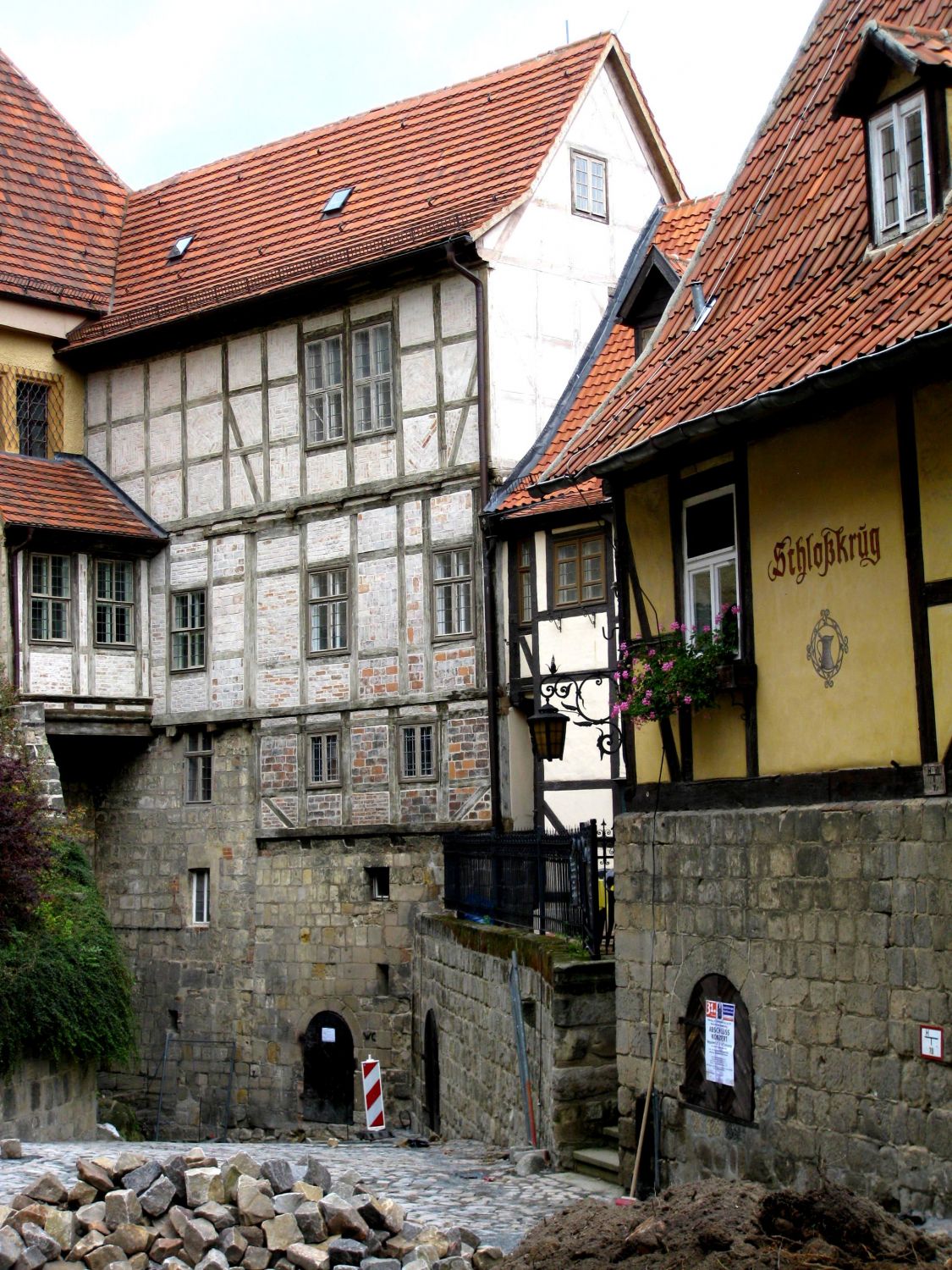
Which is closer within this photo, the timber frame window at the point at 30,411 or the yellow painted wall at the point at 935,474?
the yellow painted wall at the point at 935,474

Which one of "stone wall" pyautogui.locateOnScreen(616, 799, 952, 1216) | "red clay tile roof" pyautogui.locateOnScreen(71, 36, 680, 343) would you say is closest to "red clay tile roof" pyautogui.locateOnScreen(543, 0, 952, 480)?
"stone wall" pyautogui.locateOnScreen(616, 799, 952, 1216)

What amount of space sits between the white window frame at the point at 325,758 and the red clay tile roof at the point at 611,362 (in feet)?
13.0

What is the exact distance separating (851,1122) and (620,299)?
15.2 meters

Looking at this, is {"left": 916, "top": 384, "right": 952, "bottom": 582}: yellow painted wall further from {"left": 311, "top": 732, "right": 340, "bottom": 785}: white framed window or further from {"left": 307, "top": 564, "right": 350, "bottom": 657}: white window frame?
{"left": 311, "top": 732, "right": 340, "bottom": 785}: white framed window

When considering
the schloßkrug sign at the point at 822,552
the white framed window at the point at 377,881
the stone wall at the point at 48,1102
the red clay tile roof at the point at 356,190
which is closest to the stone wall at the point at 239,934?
the white framed window at the point at 377,881

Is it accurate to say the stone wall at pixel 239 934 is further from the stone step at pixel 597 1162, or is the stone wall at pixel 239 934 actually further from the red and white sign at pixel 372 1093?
the stone step at pixel 597 1162

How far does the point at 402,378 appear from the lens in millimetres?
23781

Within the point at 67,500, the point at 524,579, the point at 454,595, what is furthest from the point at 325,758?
the point at 67,500

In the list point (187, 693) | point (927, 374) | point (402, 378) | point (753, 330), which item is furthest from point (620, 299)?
point (927, 374)

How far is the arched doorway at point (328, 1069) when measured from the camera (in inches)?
947

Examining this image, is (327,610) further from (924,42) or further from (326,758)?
(924,42)

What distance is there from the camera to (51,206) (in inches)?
1107

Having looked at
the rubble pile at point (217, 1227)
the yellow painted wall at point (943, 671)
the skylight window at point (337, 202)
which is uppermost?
the skylight window at point (337, 202)

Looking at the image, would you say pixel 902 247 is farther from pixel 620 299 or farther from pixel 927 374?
pixel 620 299
